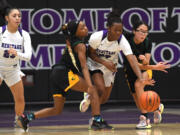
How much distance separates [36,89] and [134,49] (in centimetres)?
475

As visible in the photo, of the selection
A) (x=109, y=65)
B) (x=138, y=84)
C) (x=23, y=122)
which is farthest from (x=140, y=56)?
(x=23, y=122)

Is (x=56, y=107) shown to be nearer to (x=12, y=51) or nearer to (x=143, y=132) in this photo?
(x=12, y=51)

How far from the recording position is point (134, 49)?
9.15 metres

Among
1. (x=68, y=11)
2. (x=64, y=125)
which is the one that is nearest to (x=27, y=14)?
(x=68, y=11)

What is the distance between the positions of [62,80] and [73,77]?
0.18 metres

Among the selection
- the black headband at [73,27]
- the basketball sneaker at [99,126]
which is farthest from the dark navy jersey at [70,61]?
the basketball sneaker at [99,126]

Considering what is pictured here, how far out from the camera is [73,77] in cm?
859

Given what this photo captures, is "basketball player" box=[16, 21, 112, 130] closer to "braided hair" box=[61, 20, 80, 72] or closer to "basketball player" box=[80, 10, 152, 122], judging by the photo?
"braided hair" box=[61, 20, 80, 72]

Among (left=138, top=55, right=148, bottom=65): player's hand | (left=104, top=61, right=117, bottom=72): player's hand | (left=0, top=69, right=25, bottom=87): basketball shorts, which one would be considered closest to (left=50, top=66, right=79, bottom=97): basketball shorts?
(left=104, top=61, right=117, bottom=72): player's hand

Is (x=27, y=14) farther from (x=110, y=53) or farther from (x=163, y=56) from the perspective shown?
(x=110, y=53)

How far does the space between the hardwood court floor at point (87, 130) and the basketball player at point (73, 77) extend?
0.74 feet

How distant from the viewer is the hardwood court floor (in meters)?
8.02

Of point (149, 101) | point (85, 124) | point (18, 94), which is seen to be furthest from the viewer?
point (85, 124)

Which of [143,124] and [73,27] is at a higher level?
[73,27]
